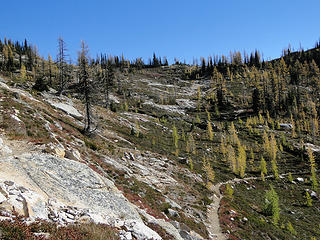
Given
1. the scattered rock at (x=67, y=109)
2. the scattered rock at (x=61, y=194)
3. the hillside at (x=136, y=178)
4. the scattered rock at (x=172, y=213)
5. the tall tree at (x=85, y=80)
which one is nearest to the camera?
the scattered rock at (x=61, y=194)

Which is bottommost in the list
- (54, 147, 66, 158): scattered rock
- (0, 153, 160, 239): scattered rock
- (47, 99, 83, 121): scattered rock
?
(0, 153, 160, 239): scattered rock

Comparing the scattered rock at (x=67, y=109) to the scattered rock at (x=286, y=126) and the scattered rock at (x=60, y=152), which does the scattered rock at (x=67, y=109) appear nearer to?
the scattered rock at (x=60, y=152)

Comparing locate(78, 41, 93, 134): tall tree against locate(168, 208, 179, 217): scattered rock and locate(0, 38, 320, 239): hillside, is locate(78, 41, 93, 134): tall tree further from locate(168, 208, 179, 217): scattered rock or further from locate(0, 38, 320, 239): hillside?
locate(168, 208, 179, 217): scattered rock

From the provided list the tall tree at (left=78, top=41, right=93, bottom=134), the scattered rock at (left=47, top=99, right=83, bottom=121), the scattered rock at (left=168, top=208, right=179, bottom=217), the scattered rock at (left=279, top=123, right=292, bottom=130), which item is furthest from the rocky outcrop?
the scattered rock at (left=279, top=123, right=292, bottom=130)

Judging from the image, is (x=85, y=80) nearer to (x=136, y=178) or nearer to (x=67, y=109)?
(x=67, y=109)

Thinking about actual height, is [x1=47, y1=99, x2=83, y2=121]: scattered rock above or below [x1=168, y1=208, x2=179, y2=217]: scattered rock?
above

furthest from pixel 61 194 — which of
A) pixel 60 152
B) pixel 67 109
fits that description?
pixel 67 109

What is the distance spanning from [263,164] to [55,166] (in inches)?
2463

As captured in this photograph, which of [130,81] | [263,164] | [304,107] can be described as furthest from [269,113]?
[130,81]

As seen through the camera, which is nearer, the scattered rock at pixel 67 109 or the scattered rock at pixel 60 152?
the scattered rock at pixel 60 152

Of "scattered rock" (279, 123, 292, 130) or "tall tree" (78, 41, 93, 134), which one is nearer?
"tall tree" (78, 41, 93, 134)

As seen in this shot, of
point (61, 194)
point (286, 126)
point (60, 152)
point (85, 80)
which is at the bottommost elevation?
point (286, 126)

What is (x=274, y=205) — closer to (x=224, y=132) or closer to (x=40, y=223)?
(x=40, y=223)

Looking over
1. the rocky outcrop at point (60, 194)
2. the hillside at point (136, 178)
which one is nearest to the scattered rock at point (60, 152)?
the hillside at point (136, 178)
